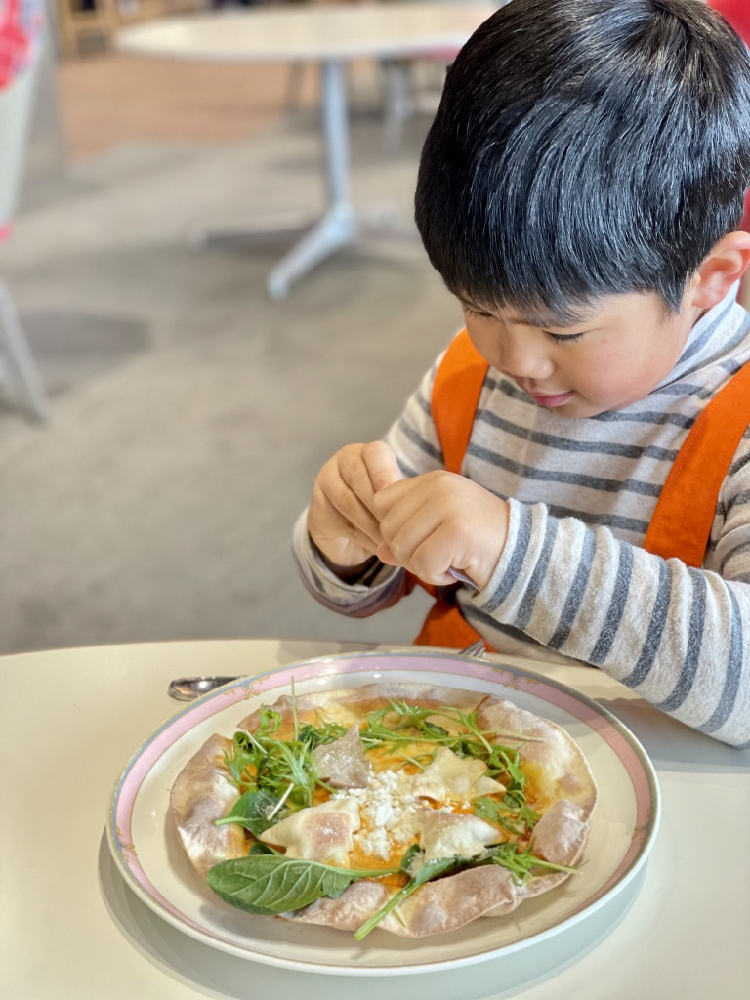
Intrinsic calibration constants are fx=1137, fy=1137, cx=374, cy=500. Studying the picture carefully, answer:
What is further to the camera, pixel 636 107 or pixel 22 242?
pixel 22 242

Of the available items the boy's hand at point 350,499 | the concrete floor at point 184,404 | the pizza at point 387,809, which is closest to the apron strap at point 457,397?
the boy's hand at point 350,499

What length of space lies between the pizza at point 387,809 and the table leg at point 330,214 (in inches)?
132

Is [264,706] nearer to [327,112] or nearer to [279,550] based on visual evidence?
[279,550]

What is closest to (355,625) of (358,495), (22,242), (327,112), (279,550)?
(279,550)

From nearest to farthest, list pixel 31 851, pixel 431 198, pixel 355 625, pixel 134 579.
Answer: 1. pixel 31 851
2. pixel 431 198
3. pixel 355 625
4. pixel 134 579

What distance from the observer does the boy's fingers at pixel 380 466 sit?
2.77 feet

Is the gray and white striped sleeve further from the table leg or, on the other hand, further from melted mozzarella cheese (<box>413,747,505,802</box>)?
the table leg

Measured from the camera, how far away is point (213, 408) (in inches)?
123

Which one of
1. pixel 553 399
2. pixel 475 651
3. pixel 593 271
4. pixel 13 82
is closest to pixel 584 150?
pixel 593 271

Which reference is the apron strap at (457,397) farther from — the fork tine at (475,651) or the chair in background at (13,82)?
the chair in background at (13,82)

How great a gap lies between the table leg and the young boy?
322 centimetres

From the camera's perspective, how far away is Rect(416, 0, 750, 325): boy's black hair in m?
0.73

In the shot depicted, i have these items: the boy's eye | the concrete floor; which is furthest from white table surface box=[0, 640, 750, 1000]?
the concrete floor

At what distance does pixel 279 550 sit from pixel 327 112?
2.24 m
